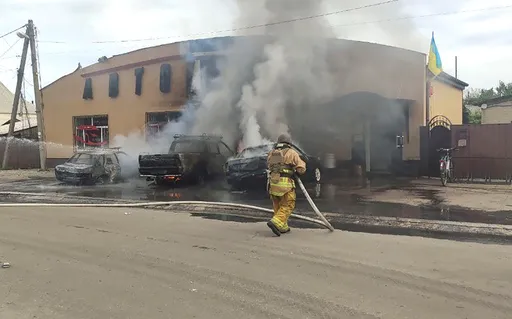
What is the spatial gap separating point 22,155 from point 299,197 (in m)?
19.5

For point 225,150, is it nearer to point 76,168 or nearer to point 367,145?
point 76,168

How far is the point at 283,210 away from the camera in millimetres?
6648

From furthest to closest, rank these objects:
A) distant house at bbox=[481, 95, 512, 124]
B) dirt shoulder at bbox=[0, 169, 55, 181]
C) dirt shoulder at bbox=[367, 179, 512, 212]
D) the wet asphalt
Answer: distant house at bbox=[481, 95, 512, 124], dirt shoulder at bbox=[0, 169, 55, 181], dirt shoulder at bbox=[367, 179, 512, 212], the wet asphalt

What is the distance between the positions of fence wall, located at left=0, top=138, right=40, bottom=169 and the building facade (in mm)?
1944

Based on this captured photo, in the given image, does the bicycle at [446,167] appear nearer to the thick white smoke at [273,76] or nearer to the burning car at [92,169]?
the thick white smoke at [273,76]

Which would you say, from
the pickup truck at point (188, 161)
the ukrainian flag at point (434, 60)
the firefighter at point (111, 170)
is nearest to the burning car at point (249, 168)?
the pickup truck at point (188, 161)

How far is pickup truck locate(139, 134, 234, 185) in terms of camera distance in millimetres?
13867

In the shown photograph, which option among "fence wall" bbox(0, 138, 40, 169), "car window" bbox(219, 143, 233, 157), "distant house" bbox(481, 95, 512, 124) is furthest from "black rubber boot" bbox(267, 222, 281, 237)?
"fence wall" bbox(0, 138, 40, 169)

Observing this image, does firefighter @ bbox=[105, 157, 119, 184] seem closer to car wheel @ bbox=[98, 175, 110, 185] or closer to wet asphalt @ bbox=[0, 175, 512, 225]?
car wheel @ bbox=[98, 175, 110, 185]

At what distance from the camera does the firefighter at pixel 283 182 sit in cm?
664

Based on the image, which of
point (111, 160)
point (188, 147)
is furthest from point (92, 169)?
point (188, 147)

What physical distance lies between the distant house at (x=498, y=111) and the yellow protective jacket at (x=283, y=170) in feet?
68.7

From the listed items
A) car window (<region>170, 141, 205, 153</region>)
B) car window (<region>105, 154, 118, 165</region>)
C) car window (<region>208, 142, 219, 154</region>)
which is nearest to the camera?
car window (<region>170, 141, 205, 153</region>)

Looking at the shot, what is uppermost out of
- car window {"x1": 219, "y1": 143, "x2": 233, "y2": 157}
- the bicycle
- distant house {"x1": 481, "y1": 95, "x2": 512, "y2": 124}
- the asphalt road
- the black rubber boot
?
distant house {"x1": 481, "y1": 95, "x2": 512, "y2": 124}
